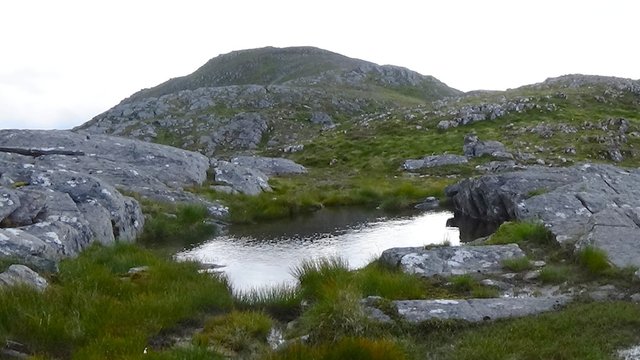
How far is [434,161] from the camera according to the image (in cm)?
4622

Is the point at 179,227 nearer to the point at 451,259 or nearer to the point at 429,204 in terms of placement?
the point at 451,259

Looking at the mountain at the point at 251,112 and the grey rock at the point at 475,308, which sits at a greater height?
the mountain at the point at 251,112

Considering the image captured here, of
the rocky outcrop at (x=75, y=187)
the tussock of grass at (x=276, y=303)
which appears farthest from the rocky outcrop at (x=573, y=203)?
the rocky outcrop at (x=75, y=187)

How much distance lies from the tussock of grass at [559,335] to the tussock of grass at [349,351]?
950mm

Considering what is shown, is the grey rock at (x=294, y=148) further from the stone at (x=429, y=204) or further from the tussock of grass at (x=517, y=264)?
the tussock of grass at (x=517, y=264)

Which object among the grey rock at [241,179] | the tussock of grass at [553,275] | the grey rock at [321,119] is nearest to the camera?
the tussock of grass at [553,275]

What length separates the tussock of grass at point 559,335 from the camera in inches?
308

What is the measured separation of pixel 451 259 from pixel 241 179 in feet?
67.0

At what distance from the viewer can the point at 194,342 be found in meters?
8.84

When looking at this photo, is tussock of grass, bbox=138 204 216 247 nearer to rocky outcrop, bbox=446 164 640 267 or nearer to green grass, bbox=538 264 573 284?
rocky outcrop, bbox=446 164 640 267

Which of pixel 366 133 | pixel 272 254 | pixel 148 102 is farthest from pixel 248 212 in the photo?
pixel 148 102

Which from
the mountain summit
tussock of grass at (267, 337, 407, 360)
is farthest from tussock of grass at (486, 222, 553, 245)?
the mountain summit

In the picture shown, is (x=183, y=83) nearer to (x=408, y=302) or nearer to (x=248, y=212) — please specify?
(x=248, y=212)

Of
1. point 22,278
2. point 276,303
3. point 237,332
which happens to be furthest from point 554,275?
point 22,278
